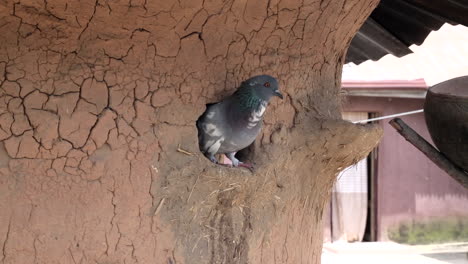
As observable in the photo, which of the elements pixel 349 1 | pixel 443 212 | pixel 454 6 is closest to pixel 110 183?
pixel 349 1

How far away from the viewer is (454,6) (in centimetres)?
403

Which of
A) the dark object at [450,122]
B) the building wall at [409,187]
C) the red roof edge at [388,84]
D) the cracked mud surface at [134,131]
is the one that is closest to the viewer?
the cracked mud surface at [134,131]

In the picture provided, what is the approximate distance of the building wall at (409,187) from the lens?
1137 centimetres

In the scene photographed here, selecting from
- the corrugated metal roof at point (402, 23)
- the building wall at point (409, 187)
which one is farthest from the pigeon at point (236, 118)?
the building wall at point (409, 187)

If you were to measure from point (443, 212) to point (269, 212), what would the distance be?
943 centimetres

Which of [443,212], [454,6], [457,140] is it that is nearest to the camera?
[457,140]

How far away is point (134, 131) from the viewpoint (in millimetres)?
2557

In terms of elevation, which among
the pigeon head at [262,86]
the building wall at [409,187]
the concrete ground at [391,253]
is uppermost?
the pigeon head at [262,86]

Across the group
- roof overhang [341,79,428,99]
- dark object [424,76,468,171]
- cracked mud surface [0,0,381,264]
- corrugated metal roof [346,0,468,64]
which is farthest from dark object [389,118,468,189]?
roof overhang [341,79,428,99]

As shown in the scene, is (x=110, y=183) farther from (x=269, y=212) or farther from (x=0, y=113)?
(x=269, y=212)

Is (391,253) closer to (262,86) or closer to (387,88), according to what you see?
(387,88)

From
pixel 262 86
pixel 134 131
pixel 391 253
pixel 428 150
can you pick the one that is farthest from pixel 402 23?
pixel 391 253

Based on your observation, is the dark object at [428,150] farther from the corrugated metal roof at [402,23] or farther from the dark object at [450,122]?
the corrugated metal roof at [402,23]

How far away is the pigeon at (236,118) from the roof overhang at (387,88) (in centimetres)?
799
